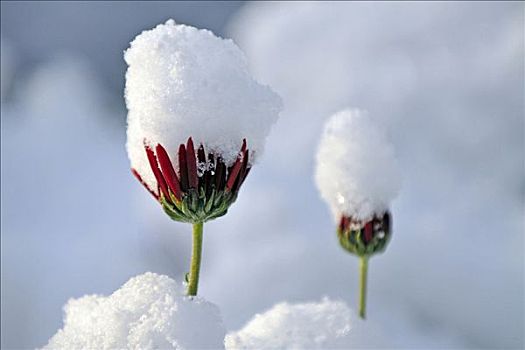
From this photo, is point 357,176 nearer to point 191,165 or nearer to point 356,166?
point 356,166

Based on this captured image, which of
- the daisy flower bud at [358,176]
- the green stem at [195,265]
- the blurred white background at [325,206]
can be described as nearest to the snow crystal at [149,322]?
the green stem at [195,265]

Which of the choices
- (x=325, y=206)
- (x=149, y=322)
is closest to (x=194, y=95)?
(x=149, y=322)

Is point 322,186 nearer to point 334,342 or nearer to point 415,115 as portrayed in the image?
Result: point 334,342

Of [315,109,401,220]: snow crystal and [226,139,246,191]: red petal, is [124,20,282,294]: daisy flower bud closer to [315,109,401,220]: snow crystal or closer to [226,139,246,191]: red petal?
[226,139,246,191]: red petal

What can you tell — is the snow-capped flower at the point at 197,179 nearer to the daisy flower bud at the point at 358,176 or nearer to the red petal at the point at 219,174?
the red petal at the point at 219,174

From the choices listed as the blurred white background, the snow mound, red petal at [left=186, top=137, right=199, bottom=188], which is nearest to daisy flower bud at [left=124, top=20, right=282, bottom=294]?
red petal at [left=186, top=137, right=199, bottom=188]

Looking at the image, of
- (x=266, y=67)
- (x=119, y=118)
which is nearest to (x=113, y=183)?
(x=119, y=118)
